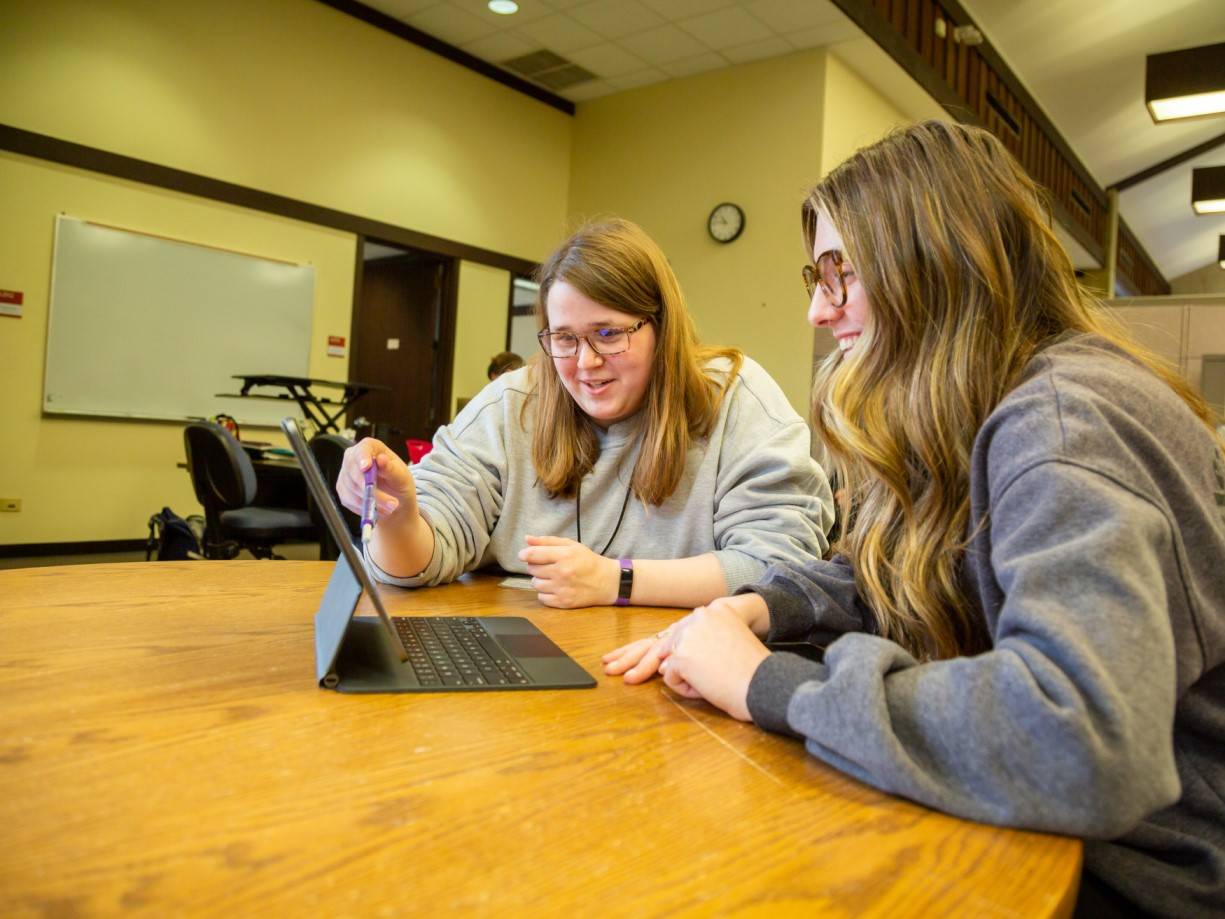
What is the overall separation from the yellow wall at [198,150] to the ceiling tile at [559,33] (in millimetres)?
771

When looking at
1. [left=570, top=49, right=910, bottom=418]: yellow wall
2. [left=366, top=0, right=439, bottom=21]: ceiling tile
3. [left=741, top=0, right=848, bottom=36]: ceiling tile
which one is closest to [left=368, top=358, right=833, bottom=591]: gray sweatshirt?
[left=570, top=49, right=910, bottom=418]: yellow wall

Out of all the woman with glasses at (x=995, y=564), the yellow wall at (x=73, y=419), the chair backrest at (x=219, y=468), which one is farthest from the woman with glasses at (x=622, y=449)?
the yellow wall at (x=73, y=419)

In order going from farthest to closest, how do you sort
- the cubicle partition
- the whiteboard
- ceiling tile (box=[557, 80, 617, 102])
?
ceiling tile (box=[557, 80, 617, 102]) < the cubicle partition < the whiteboard

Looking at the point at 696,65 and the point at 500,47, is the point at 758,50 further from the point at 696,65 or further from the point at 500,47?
the point at 500,47

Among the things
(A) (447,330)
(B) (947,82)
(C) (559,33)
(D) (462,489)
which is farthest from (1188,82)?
(D) (462,489)

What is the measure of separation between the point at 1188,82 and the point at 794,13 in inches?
90.3

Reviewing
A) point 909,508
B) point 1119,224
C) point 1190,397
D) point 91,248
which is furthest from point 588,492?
point 1119,224

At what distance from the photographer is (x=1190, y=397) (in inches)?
31.5

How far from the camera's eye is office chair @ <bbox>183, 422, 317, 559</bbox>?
11.3ft

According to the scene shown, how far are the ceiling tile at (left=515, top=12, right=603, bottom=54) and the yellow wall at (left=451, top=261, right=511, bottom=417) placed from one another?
Answer: 1.67 m

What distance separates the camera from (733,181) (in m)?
6.15

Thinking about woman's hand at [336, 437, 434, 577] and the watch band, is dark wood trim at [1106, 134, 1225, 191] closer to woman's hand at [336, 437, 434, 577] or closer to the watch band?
the watch band

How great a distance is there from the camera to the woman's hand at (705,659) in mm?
754

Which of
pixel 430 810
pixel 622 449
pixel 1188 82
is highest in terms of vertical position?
pixel 1188 82
